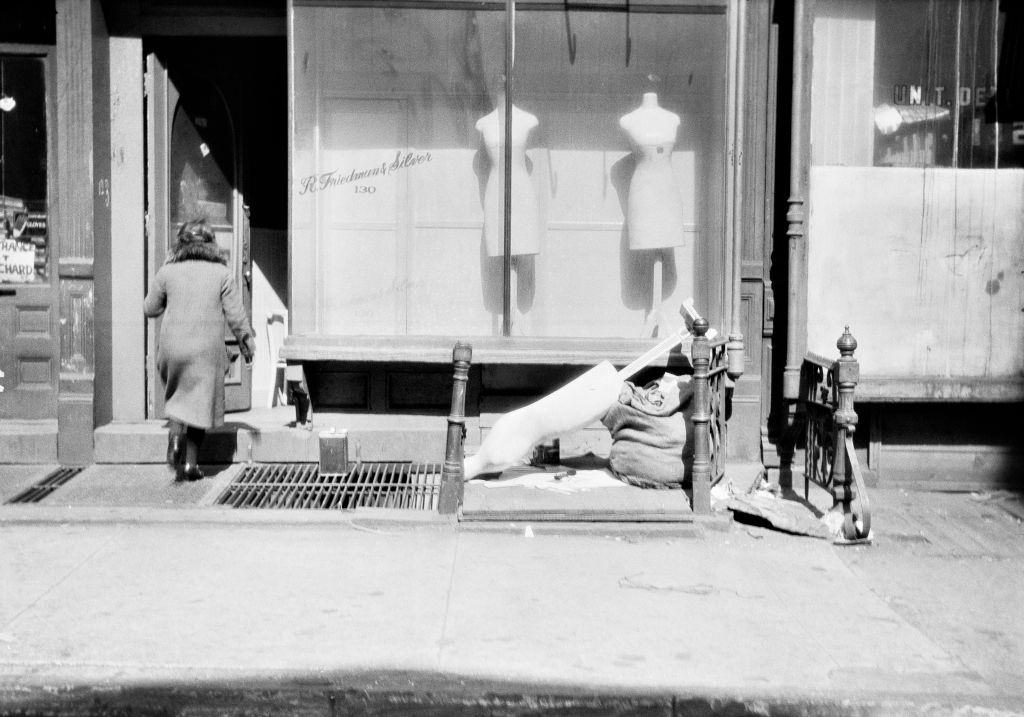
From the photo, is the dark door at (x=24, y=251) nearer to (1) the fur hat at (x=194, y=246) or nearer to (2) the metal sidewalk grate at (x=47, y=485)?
(2) the metal sidewalk grate at (x=47, y=485)

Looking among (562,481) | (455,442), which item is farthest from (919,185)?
(455,442)

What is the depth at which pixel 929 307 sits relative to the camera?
28.4 feet

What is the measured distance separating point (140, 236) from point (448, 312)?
253 centimetres

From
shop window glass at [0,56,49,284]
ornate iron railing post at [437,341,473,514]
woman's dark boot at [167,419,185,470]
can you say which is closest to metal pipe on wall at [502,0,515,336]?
ornate iron railing post at [437,341,473,514]

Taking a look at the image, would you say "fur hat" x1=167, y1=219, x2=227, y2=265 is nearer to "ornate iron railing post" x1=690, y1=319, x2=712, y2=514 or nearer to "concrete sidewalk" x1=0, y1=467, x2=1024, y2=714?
"concrete sidewalk" x1=0, y1=467, x2=1024, y2=714

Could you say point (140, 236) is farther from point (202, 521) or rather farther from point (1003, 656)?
point (1003, 656)

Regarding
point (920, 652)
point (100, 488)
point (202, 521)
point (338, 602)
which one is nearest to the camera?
point (920, 652)

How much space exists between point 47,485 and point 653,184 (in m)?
4.98

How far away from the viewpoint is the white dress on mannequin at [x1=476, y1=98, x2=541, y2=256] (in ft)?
29.0

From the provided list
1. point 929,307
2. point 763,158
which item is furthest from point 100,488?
point 929,307

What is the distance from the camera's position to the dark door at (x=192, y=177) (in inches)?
361

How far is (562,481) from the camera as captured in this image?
7969 mm

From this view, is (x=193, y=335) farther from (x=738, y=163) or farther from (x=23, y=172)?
(x=738, y=163)

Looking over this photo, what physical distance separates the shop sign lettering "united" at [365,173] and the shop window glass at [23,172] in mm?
2133
